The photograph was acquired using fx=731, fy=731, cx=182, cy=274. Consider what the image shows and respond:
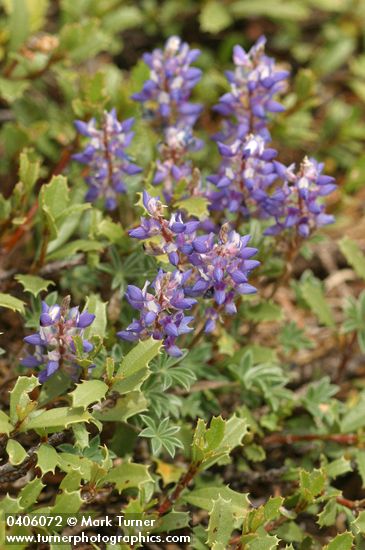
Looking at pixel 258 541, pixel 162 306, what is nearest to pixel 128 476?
pixel 258 541

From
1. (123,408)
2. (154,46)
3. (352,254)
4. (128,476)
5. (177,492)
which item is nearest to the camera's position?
(128,476)

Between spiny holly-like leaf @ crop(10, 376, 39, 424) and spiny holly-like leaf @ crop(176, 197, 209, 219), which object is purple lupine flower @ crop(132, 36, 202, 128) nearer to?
spiny holly-like leaf @ crop(176, 197, 209, 219)

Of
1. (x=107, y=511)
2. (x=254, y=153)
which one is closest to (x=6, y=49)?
(x=254, y=153)

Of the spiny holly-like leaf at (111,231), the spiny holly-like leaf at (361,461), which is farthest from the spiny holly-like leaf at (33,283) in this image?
the spiny holly-like leaf at (361,461)

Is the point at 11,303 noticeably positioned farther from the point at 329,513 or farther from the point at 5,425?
the point at 329,513

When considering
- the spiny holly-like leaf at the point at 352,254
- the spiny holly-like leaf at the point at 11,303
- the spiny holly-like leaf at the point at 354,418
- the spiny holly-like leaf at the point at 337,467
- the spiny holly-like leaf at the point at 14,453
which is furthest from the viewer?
the spiny holly-like leaf at the point at 352,254

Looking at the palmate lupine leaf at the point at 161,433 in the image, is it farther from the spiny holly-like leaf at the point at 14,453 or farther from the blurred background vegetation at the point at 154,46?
the blurred background vegetation at the point at 154,46
